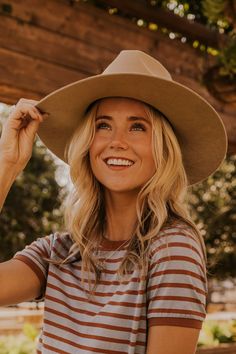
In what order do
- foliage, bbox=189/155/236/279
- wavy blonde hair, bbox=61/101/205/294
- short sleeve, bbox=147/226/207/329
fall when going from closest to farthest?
short sleeve, bbox=147/226/207/329 → wavy blonde hair, bbox=61/101/205/294 → foliage, bbox=189/155/236/279

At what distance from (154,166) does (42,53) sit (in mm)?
1596

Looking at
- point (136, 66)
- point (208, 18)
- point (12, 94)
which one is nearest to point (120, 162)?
point (136, 66)

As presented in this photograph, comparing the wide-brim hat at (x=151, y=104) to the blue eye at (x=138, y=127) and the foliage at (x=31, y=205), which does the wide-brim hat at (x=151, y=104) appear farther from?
the foliage at (x=31, y=205)

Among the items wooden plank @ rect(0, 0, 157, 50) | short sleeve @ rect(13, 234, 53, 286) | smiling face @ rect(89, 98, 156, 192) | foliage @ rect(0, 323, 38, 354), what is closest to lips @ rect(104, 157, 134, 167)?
smiling face @ rect(89, 98, 156, 192)

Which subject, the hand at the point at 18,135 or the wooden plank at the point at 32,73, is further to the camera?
the wooden plank at the point at 32,73

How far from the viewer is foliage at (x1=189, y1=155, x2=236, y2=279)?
13.0m

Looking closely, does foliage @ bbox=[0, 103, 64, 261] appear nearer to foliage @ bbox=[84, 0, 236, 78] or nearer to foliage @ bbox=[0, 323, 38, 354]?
foliage @ bbox=[0, 323, 38, 354]

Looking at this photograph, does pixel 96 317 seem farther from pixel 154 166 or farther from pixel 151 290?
pixel 154 166

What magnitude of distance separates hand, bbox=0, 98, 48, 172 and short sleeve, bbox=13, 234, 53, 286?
0.23 metres

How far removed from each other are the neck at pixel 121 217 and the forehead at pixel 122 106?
23cm

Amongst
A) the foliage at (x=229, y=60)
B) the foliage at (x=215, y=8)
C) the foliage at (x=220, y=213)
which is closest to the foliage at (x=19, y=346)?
the foliage at (x=229, y=60)

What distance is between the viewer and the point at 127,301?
1.44m

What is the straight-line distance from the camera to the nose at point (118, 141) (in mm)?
1645

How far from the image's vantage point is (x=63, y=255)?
1.74 meters
